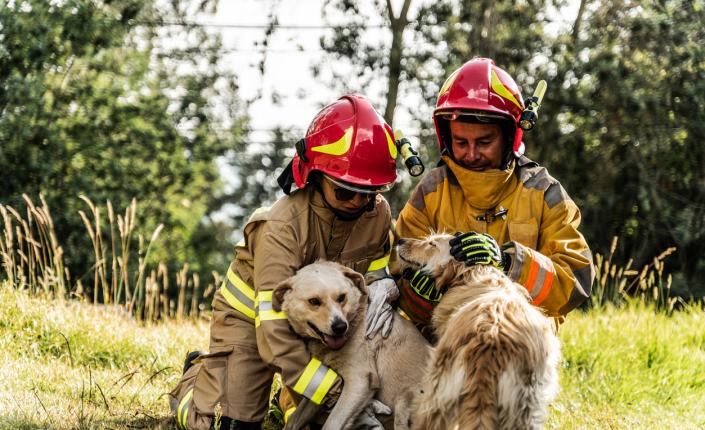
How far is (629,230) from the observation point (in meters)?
14.1

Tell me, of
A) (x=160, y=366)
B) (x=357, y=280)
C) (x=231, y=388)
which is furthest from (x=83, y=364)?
(x=357, y=280)

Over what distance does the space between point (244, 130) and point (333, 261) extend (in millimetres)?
18526

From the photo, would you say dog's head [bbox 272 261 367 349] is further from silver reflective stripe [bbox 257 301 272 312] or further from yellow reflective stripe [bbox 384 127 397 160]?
yellow reflective stripe [bbox 384 127 397 160]

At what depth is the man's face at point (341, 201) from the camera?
4824 mm

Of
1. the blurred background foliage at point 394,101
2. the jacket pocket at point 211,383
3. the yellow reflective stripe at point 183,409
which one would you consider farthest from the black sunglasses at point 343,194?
the blurred background foliage at point 394,101

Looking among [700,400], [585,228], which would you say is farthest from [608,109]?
[700,400]

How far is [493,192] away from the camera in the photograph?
515 cm

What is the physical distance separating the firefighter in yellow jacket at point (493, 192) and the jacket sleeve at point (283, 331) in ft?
2.62

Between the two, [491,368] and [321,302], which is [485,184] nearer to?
[321,302]

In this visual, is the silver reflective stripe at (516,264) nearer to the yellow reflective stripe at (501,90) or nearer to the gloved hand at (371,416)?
the gloved hand at (371,416)

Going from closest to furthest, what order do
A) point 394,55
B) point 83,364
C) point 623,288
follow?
1. point 83,364
2. point 623,288
3. point 394,55

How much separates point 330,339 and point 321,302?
23cm

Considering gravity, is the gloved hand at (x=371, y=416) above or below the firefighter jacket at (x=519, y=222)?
below

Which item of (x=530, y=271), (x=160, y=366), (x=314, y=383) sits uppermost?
(x=530, y=271)
